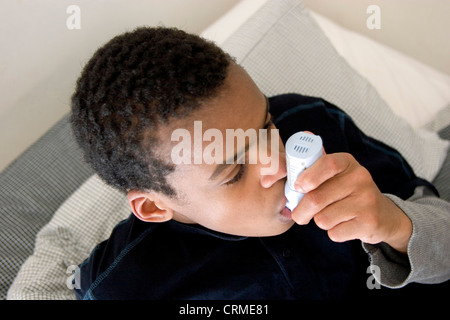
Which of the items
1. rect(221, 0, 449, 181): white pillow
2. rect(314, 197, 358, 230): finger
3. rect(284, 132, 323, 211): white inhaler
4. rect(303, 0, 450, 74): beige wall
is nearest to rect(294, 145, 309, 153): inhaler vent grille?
rect(284, 132, 323, 211): white inhaler

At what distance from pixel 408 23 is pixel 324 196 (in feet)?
3.31

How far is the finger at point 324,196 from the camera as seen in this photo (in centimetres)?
65

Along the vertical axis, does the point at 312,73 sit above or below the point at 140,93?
below

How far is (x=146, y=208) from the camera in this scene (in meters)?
0.79

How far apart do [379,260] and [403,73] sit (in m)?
0.75

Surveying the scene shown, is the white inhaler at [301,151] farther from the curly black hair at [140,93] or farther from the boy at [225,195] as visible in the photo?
the curly black hair at [140,93]

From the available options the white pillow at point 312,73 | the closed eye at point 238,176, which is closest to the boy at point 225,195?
the closed eye at point 238,176

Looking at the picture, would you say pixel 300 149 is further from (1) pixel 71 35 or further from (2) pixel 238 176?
(1) pixel 71 35

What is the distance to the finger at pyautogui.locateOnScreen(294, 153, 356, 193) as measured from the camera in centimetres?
62

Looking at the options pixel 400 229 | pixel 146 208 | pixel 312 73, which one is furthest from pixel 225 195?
pixel 312 73

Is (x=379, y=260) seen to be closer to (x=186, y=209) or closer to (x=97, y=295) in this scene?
(x=186, y=209)

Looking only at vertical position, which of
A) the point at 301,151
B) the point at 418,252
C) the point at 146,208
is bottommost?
the point at 418,252

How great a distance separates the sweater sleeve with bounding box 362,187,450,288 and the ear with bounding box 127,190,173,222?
1.18 ft

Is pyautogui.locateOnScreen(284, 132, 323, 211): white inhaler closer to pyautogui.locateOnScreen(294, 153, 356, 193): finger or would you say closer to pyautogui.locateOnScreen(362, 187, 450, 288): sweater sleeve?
pyautogui.locateOnScreen(294, 153, 356, 193): finger
